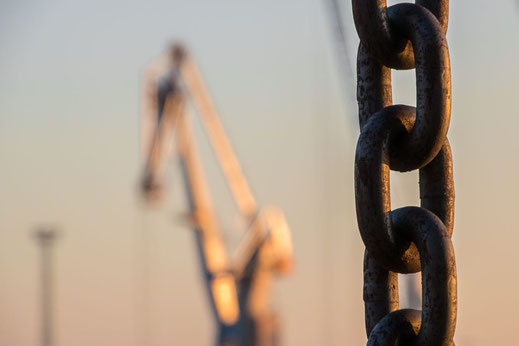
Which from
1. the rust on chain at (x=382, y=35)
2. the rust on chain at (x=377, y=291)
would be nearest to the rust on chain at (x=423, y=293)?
the rust on chain at (x=377, y=291)

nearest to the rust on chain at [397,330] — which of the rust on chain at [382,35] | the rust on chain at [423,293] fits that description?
the rust on chain at [423,293]

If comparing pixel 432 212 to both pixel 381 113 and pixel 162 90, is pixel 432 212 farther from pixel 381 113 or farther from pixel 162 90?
pixel 162 90

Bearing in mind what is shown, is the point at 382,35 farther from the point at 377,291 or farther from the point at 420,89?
the point at 377,291

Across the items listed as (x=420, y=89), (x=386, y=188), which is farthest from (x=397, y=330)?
(x=420, y=89)

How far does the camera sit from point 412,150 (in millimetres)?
2803

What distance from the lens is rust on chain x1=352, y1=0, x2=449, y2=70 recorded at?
2.80 m

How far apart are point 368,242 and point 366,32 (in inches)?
15.8

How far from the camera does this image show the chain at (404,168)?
2.74 meters

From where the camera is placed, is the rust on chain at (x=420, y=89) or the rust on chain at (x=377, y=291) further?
the rust on chain at (x=377, y=291)

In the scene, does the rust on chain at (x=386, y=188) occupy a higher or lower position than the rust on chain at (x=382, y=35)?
lower

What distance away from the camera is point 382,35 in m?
2.81

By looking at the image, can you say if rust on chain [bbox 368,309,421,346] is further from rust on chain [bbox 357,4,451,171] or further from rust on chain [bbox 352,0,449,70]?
rust on chain [bbox 352,0,449,70]

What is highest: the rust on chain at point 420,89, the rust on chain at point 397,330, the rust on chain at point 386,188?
the rust on chain at point 420,89

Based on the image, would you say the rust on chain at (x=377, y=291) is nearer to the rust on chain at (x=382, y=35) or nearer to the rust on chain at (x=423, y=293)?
the rust on chain at (x=423, y=293)
